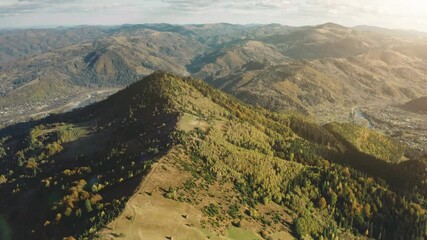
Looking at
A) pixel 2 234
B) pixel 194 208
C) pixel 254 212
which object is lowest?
pixel 2 234

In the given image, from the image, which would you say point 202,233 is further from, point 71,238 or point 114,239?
point 71,238

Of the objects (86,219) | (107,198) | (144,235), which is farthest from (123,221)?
(107,198)

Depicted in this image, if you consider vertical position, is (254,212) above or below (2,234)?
above

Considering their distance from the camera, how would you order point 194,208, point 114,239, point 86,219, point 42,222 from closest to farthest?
1. point 114,239
2. point 86,219
3. point 194,208
4. point 42,222

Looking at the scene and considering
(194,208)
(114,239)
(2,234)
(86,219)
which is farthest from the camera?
(2,234)

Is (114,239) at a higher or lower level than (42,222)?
higher

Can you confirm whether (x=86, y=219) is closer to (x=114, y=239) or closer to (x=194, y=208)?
(x=114, y=239)

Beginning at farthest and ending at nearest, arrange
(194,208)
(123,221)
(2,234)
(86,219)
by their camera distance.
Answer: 1. (2,234)
2. (194,208)
3. (86,219)
4. (123,221)

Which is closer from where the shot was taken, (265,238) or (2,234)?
(265,238)

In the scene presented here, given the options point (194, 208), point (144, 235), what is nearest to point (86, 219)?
point (144, 235)
